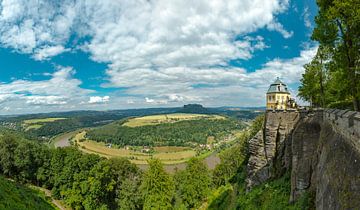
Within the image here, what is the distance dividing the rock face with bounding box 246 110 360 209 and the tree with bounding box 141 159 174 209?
14.3 metres

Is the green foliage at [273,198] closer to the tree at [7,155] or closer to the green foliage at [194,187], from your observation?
the green foliage at [194,187]

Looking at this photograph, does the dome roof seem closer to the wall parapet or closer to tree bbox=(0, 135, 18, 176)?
the wall parapet

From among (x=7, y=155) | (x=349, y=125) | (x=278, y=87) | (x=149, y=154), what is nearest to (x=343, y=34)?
(x=349, y=125)

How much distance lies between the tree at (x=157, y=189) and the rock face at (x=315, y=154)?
14.3 m

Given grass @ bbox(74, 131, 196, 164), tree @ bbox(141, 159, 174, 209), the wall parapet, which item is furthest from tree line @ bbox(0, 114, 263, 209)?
grass @ bbox(74, 131, 196, 164)

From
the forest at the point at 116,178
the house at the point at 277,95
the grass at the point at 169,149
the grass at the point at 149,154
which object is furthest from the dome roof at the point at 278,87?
the grass at the point at 169,149

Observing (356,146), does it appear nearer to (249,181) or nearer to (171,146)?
(249,181)

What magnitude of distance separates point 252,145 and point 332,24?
1386 centimetres

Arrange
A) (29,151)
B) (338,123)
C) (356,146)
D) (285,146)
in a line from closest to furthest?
(356,146), (338,123), (285,146), (29,151)

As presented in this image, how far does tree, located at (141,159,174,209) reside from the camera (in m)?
34.3

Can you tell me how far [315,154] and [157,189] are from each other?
79.2 ft

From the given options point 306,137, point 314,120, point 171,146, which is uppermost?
point 314,120

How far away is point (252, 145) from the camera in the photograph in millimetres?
24938

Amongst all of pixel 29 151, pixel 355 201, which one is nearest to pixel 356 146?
pixel 355 201
